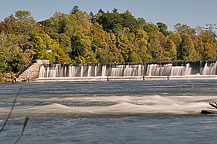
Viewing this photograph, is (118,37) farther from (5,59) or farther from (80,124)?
(80,124)

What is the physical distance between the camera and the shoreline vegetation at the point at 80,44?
9181 cm

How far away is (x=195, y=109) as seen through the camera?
73.6 ft

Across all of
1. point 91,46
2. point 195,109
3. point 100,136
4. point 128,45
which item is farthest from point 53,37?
point 100,136

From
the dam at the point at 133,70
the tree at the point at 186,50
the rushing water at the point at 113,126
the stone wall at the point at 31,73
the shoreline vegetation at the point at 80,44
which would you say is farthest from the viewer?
the tree at the point at 186,50

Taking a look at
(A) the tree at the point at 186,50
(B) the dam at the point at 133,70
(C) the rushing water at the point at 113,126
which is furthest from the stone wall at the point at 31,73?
(A) the tree at the point at 186,50

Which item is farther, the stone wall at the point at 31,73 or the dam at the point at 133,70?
the stone wall at the point at 31,73

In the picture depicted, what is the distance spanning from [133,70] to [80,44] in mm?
35292

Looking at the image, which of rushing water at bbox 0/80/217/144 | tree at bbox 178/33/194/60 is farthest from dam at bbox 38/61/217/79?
tree at bbox 178/33/194/60

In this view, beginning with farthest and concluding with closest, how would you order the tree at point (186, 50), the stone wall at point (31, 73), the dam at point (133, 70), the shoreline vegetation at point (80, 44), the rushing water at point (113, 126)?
the tree at point (186, 50), the shoreline vegetation at point (80, 44), the stone wall at point (31, 73), the dam at point (133, 70), the rushing water at point (113, 126)

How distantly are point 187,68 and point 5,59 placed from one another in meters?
34.4

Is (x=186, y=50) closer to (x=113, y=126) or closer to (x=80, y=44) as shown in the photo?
(x=80, y=44)

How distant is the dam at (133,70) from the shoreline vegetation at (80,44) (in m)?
6.35

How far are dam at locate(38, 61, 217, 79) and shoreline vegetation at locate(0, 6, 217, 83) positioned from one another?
6350 mm

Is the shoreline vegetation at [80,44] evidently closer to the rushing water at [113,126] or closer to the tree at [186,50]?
the tree at [186,50]
